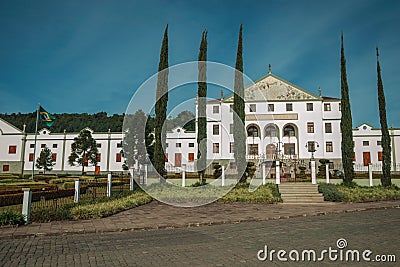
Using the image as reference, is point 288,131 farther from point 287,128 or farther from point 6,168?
point 6,168

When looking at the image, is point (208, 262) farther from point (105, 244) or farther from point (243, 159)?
point (243, 159)

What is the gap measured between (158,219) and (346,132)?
53.6 ft

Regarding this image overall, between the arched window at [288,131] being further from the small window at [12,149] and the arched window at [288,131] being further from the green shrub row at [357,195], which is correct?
the small window at [12,149]

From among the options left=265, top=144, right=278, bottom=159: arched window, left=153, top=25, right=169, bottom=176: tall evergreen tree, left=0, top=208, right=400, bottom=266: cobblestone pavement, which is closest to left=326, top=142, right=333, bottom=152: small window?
left=265, top=144, right=278, bottom=159: arched window

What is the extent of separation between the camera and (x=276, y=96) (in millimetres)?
42406

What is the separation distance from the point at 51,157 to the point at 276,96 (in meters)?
34.1

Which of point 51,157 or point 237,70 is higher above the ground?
point 237,70

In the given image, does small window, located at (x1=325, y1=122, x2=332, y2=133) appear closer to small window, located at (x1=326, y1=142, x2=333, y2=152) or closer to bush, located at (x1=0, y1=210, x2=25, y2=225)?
small window, located at (x1=326, y1=142, x2=333, y2=152)

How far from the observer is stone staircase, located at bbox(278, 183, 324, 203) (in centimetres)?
1644

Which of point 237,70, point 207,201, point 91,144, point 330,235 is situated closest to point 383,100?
point 237,70

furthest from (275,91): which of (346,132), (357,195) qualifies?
(357,195)

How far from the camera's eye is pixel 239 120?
20984mm

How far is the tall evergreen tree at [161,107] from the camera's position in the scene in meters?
19.0

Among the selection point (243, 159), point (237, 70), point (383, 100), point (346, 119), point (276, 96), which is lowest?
point (243, 159)
